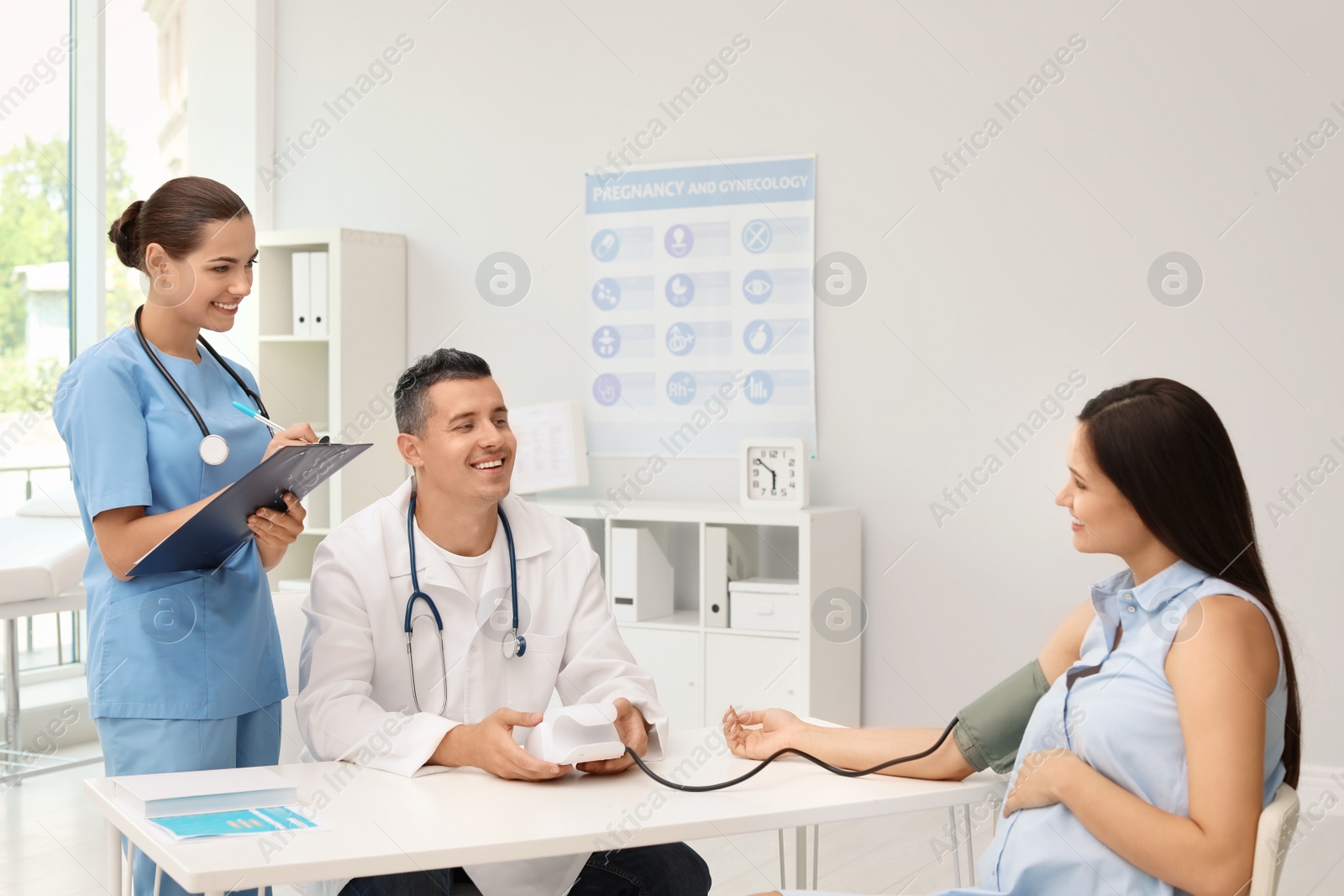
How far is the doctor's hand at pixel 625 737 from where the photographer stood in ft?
5.49

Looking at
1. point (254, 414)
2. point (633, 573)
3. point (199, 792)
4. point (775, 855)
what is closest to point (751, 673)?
point (633, 573)

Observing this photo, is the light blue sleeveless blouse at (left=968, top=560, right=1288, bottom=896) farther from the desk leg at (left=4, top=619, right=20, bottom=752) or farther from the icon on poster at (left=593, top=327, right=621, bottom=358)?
the desk leg at (left=4, top=619, right=20, bottom=752)

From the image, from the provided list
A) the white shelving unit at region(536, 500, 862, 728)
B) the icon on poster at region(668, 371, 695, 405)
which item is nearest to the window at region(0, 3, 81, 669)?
the white shelving unit at region(536, 500, 862, 728)

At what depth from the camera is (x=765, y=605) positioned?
4.02m

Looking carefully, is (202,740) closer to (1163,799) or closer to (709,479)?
(1163,799)

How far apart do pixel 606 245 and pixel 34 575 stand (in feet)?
7.36

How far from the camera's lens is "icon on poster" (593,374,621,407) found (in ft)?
15.0

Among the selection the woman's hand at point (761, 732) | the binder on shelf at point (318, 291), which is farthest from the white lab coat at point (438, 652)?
the binder on shelf at point (318, 291)

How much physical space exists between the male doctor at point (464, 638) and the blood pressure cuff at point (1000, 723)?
1.46 feet

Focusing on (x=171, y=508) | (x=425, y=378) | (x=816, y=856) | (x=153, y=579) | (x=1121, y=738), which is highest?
(x=425, y=378)

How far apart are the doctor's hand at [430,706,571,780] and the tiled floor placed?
59.1 inches

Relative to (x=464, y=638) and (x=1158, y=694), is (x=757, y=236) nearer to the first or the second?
(x=464, y=638)

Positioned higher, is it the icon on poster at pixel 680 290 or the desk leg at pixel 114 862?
the icon on poster at pixel 680 290

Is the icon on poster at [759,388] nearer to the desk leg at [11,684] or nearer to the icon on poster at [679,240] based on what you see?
the icon on poster at [679,240]
